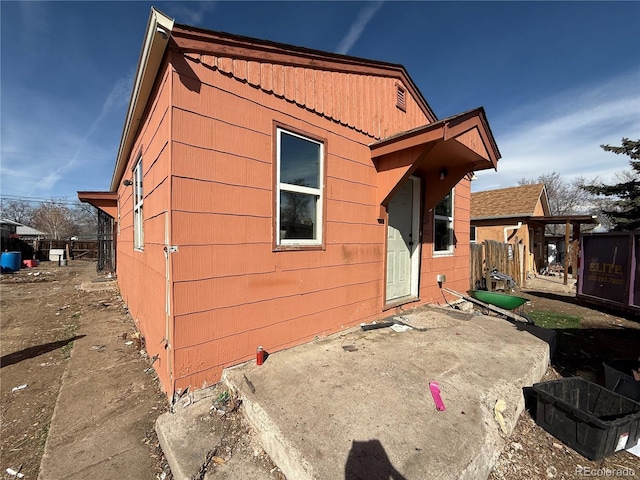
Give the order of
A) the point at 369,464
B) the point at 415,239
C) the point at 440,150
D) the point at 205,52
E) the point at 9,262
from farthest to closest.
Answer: the point at 9,262 < the point at 415,239 < the point at 440,150 < the point at 205,52 < the point at 369,464

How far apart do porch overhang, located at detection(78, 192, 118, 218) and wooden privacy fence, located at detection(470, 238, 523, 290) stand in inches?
472

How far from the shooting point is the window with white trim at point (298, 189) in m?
3.22

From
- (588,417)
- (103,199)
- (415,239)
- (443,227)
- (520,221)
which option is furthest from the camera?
(520,221)

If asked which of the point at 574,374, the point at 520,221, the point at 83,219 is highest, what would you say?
the point at 83,219

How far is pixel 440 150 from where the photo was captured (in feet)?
13.4

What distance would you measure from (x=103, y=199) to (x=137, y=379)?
883 centimetres

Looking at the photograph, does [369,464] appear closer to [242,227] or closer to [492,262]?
[242,227]

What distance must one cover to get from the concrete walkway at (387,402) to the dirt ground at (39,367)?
980mm

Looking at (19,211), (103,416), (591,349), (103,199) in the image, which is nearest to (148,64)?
(103,416)

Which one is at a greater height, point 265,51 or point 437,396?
point 265,51

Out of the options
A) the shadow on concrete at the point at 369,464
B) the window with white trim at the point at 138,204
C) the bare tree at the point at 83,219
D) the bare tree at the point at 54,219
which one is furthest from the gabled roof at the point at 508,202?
the bare tree at the point at 83,219

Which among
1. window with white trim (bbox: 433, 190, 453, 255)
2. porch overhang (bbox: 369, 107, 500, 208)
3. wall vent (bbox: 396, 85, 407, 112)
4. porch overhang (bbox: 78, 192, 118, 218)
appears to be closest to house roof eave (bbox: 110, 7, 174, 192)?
porch overhang (bbox: 369, 107, 500, 208)

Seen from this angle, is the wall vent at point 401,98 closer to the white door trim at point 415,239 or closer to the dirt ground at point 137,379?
the white door trim at point 415,239

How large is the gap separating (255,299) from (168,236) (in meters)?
1.05
